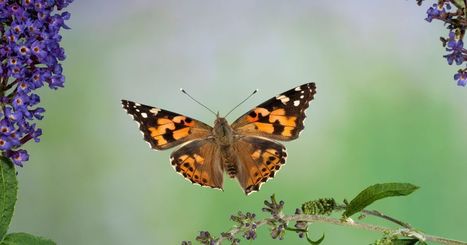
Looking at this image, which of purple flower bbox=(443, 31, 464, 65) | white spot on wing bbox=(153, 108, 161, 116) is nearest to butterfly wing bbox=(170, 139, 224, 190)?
white spot on wing bbox=(153, 108, 161, 116)

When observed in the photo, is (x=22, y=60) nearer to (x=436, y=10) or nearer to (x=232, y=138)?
(x=232, y=138)

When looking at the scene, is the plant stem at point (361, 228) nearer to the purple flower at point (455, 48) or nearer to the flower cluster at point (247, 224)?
the flower cluster at point (247, 224)

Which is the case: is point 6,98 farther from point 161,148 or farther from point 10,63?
point 161,148

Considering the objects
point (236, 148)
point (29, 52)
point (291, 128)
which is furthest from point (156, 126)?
point (29, 52)

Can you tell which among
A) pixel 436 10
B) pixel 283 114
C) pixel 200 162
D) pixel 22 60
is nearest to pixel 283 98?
pixel 283 114

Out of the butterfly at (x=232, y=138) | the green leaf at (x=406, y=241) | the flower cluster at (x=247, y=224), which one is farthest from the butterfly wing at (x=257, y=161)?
the green leaf at (x=406, y=241)

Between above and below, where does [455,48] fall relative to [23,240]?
above
